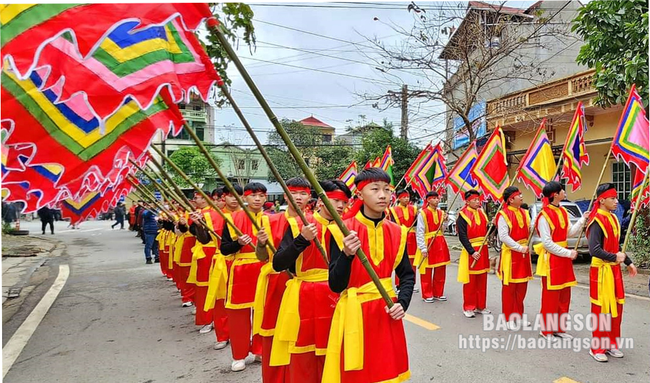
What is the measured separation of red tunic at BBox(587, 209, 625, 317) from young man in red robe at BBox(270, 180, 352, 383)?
289 centimetres

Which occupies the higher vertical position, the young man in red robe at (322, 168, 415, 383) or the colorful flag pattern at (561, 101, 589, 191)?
the colorful flag pattern at (561, 101, 589, 191)

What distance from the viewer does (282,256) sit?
9.73ft

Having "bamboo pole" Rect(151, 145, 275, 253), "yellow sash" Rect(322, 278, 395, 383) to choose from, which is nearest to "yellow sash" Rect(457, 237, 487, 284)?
"bamboo pole" Rect(151, 145, 275, 253)

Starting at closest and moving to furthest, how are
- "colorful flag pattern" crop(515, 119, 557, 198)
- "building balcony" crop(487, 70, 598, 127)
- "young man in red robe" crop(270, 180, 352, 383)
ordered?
"young man in red robe" crop(270, 180, 352, 383), "colorful flag pattern" crop(515, 119, 557, 198), "building balcony" crop(487, 70, 598, 127)

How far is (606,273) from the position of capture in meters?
4.24

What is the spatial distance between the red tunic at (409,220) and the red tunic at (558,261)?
3.21 m

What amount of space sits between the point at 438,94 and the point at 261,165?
33.9 m

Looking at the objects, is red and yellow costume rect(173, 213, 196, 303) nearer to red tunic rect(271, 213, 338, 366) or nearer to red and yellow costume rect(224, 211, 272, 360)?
red and yellow costume rect(224, 211, 272, 360)

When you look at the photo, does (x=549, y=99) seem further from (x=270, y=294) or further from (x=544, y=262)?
(x=270, y=294)

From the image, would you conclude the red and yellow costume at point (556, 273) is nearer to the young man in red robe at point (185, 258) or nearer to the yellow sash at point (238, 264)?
the yellow sash at point (238, 264)

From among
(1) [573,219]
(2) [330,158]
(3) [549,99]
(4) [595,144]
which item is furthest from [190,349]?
(2) [330,158]

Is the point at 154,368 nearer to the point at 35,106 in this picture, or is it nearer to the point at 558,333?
the point at 35,106

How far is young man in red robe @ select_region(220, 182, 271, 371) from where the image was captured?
419 centimetres

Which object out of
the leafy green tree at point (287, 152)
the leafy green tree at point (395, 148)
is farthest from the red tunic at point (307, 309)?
the leafy green tree at point (287, 152)
